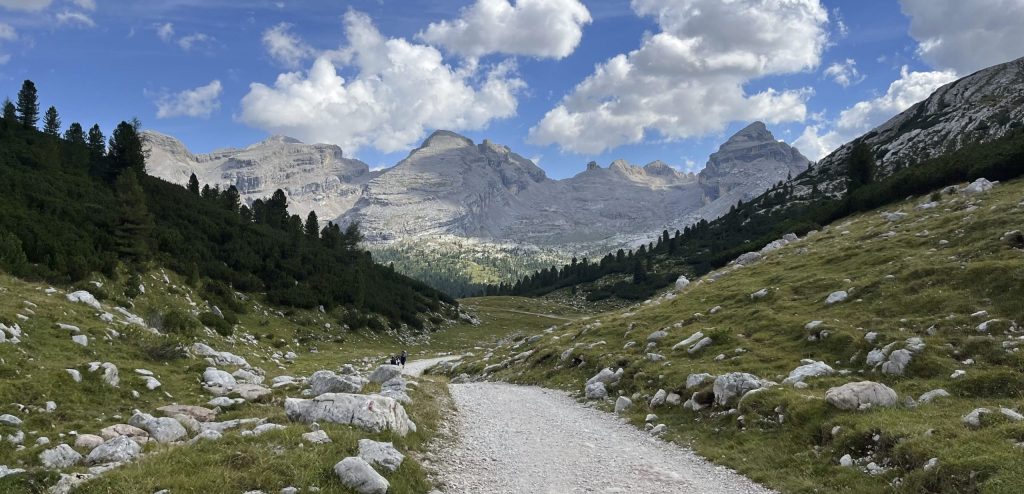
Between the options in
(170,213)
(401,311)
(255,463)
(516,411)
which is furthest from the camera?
(401,311)

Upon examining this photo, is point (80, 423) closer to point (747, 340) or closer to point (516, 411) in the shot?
point (516, 411)

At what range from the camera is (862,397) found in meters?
15.4

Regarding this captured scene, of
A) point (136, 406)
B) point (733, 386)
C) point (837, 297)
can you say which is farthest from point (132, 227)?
point (837, 297)

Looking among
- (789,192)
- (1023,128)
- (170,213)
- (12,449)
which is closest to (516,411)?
(12,449)

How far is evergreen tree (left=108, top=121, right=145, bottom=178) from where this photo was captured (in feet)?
198

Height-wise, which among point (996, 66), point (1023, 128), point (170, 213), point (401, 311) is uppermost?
point (996, 66)

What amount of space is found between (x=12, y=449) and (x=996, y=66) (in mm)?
266716

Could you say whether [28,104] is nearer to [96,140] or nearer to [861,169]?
[96,140]

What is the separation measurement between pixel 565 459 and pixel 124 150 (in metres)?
68.3

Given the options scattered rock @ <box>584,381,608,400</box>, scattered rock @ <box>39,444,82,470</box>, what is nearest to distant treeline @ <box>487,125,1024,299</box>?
scattered rock @ <box>584,381,608,400</box>

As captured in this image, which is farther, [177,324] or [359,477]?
[177,324]

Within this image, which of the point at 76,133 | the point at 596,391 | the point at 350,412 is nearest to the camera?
the point at 350,412

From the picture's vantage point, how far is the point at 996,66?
186 metres

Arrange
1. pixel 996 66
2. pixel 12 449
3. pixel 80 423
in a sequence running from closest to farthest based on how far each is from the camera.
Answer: pixel 12 449, pixel 80 423, pixel 996 66
